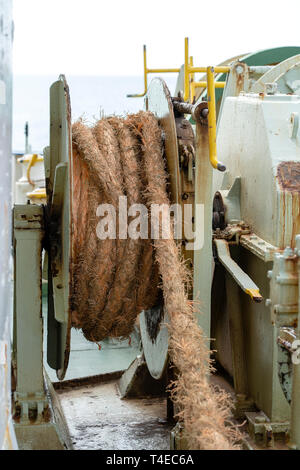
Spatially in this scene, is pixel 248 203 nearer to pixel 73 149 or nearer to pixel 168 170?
pixel 168 170

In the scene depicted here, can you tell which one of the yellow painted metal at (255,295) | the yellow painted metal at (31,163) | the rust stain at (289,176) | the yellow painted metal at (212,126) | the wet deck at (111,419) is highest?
the yellow painted metal at (31,163)

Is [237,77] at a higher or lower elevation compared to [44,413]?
higher

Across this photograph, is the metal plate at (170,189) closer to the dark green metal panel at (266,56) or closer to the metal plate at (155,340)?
the metal plate at (155,340)

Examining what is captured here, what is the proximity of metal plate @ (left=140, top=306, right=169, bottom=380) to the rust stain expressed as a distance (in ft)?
3.18

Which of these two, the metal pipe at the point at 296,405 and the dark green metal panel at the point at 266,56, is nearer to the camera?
the metal pipe at the point at 296,405

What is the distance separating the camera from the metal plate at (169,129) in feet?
12.6

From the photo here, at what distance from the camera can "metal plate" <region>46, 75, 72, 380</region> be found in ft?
11.5

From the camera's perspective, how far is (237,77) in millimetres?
5242

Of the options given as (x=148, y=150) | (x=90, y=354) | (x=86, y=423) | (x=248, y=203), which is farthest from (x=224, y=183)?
(x=90, y=354)

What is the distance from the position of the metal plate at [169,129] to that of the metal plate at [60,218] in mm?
580

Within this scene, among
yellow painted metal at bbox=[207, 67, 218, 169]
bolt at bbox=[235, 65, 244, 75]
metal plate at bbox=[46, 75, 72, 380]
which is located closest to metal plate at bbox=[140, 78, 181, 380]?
yellow painted metal at bbox=[207, 67, 218, 169]

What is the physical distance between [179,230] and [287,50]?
11.1 feet

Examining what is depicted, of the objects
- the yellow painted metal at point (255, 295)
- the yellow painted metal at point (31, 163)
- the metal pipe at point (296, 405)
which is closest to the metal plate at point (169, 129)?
the yellow painted metal at point (255, 295)

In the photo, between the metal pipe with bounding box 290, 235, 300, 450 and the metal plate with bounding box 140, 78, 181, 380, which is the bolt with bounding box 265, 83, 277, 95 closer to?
the metal plate with bounding box 140, 78, 181, 380
